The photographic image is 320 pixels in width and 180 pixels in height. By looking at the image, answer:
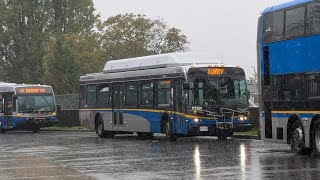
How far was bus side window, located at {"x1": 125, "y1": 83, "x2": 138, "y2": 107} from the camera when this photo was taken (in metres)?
33.0

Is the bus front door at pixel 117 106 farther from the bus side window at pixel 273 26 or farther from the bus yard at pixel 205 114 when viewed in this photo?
the bus side window at pixel 273 26

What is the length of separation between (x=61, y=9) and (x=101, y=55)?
16.1 metres

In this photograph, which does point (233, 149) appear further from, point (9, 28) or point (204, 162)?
point (9, 28)

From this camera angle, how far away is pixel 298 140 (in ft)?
67.8

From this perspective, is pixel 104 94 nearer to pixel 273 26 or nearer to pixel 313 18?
pixel 273 26

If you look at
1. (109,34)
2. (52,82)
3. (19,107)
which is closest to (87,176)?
(19,107)

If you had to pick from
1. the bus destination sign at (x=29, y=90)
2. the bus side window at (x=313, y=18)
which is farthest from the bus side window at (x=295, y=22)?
the bus destination sign at (x=29, y=90)

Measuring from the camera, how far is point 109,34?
7650cm

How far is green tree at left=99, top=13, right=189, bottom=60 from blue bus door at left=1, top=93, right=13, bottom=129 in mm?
28272

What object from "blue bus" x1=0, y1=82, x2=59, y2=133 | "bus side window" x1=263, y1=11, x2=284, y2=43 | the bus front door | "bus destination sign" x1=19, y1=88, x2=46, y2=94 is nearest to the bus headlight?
the bus front door

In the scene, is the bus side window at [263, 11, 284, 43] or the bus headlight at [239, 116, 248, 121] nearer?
the bus side window at [263, 11, 284, 43]

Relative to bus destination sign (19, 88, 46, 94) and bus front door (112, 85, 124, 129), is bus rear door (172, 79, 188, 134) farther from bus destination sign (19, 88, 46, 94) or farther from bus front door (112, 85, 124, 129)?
bus destination sign (19, 88, 46, 94)

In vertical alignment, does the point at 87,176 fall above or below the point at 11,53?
below

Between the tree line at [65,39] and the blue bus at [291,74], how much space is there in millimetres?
46739
